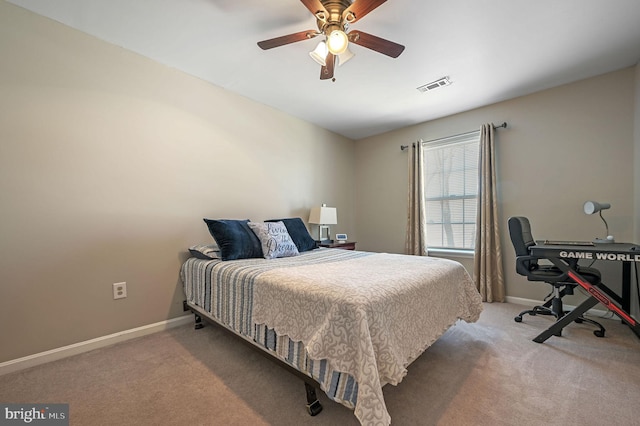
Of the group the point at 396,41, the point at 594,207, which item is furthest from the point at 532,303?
→ the point at 396,41

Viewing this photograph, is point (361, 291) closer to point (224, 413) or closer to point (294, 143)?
point (224, 413)

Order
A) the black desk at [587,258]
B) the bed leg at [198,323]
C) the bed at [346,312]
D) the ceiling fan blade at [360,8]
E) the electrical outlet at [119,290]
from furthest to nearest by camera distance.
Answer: the bed leg at [198,323]
the electrical outlet at [119,290]
the black desk at [587,258]
the ceiling fan blade at [360,8]
the bed at [346,312]

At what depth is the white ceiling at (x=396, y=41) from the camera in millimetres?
1812

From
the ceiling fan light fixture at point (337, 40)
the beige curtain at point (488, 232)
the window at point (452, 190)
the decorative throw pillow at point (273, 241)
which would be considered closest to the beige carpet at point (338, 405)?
the decorative throw pillow at point (273, 241)

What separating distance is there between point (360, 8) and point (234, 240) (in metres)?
1.97

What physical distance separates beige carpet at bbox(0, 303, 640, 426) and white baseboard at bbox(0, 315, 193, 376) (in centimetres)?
7

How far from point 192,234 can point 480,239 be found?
3424 millimetres

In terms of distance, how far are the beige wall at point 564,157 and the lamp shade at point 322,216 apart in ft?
6.42

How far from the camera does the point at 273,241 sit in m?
2.49

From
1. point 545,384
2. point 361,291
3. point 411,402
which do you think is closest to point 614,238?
point 545,384

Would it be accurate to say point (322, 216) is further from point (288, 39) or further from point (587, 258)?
point (587, 258)

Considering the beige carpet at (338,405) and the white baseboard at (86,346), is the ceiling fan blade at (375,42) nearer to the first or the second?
the beige carpet at (338,405)

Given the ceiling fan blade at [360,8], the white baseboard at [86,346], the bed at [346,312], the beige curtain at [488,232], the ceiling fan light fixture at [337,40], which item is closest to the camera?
the bed at [346,312]

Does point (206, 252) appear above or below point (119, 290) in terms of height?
above
